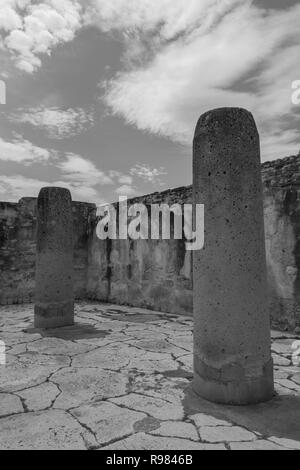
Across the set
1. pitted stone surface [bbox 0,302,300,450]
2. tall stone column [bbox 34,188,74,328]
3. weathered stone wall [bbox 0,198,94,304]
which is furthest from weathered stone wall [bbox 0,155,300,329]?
tall stone column [bbox 34,188,74,328]

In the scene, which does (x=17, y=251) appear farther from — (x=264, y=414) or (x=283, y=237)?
(x=264, y=414)

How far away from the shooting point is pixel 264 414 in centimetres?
232

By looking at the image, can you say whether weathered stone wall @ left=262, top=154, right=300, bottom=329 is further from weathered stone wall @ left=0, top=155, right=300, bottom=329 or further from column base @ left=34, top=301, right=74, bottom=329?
column base @ left=34, top=301, right=74, bottom=329

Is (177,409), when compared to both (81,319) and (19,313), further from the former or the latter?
(19,313)

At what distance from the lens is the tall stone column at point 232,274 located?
2521 millimetres

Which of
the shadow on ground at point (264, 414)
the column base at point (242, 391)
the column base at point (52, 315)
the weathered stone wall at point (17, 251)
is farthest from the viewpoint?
the weathered stone wall at point (17, 251)

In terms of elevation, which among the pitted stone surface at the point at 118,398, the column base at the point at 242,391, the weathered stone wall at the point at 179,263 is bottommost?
the pitted stone surface at the point at 118,398

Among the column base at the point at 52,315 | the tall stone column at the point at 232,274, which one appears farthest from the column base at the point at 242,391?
the column base at the point at 52,315

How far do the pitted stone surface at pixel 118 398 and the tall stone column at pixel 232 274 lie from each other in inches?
7.8

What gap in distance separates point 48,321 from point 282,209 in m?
3.67

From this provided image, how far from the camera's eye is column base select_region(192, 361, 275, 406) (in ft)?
8.16

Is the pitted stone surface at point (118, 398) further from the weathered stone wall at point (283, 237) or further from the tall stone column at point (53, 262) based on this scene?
the tall stone column at point (53, 262)

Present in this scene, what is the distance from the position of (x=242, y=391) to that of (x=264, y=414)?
0.21 m

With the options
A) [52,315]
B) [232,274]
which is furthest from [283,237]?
[52,315]
